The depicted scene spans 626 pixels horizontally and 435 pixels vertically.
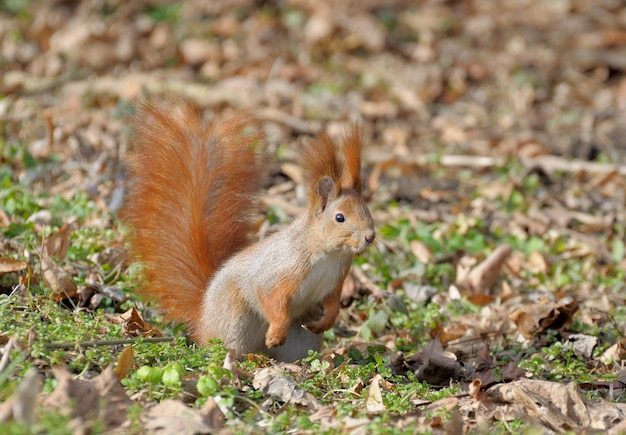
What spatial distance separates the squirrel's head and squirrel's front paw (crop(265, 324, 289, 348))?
32cm

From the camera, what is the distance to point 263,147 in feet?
11.3

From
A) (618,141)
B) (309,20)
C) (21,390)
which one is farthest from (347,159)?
(309,20)

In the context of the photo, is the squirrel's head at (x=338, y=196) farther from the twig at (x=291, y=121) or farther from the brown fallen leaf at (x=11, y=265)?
the twig at (x=291, y=121)

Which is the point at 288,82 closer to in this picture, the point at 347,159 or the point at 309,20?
the point at 309,20

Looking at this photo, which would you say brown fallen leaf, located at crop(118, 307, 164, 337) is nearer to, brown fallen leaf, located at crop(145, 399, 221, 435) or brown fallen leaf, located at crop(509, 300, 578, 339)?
brown fallen leaf, located at crop(145, 399, 221, 435)

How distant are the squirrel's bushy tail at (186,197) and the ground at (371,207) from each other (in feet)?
0.74

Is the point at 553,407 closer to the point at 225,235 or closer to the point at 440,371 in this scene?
the point at 440,371

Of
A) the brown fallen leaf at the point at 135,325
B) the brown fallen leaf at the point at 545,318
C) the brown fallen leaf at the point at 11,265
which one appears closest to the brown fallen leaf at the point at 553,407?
the brown fallen leaf at the point at 545,318

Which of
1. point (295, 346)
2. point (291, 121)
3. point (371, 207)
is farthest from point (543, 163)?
point (295, 346)

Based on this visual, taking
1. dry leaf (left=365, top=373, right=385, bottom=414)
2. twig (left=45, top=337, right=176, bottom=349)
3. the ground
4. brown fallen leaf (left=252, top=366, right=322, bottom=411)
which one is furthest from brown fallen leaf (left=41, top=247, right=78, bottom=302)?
dry leaf (left=365, top=373, right=385, bottom=414)

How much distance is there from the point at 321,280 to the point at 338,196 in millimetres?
305

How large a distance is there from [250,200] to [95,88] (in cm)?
353

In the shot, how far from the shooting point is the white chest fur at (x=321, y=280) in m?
3.04

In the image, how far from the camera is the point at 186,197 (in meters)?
3.27
